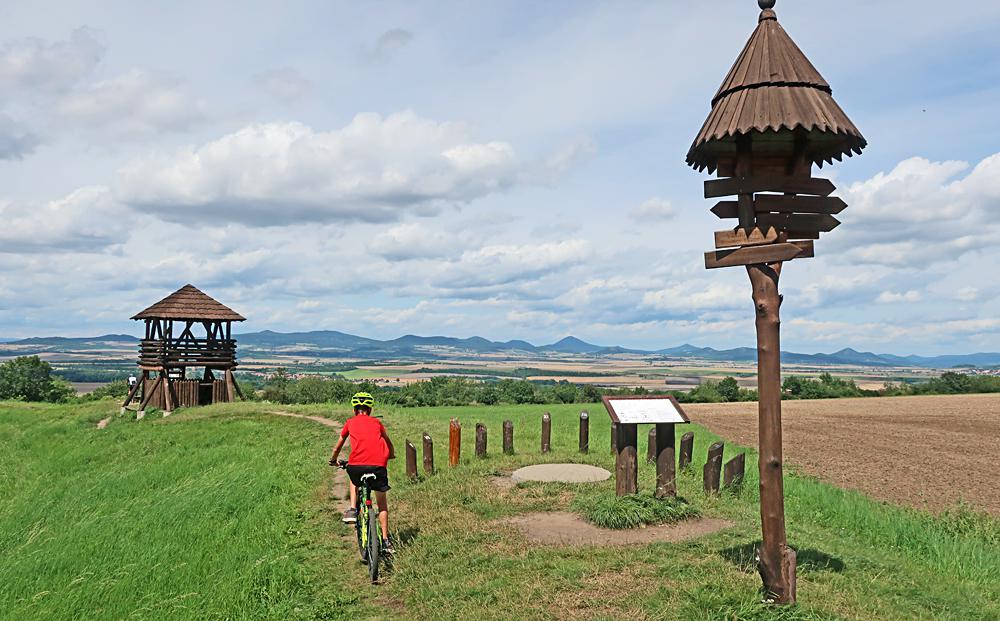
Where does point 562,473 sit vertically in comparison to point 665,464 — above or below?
below

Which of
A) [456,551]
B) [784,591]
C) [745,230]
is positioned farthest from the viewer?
[456,551]

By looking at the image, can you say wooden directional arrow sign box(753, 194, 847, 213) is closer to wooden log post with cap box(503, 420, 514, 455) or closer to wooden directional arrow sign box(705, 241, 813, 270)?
Answer: wooden directional arrow sign box(705, 241, 813, 270)

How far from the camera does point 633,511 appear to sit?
1038 cm

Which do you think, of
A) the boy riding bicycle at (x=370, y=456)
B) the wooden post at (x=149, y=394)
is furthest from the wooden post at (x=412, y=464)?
the wooden post at (x=149, y=394)

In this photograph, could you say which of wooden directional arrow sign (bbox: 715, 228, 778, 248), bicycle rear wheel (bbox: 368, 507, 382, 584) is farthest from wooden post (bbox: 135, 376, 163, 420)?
wooden directional arrow sign (bbox: 715, 228, 778, 248)

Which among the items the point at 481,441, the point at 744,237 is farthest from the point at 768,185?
the point at 481,441

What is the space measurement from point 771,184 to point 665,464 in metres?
5.96

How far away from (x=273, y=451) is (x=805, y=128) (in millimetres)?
17007

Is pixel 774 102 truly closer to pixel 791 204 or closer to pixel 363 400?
pixel 791 204

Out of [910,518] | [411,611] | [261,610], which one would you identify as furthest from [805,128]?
[910,518]

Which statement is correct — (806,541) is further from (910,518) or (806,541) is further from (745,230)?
(745,230)

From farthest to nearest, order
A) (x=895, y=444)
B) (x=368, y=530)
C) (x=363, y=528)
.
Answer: (x=895, y=444)
(x=363, y=528)
(x=368, y=530)

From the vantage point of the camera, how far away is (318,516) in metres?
12.0

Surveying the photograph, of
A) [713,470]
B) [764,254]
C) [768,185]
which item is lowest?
[713,470]
